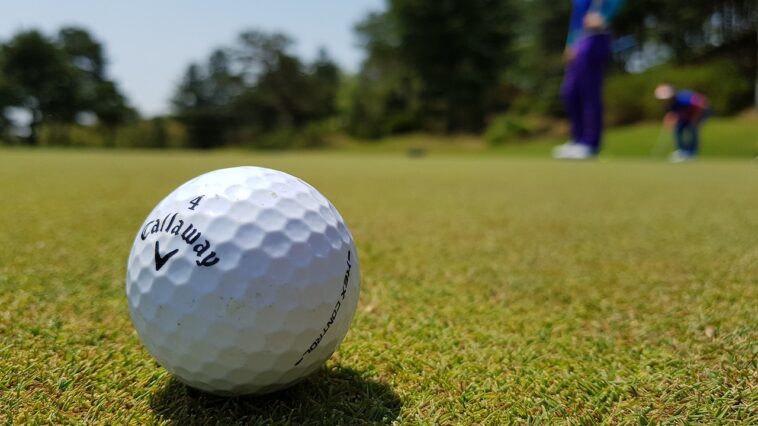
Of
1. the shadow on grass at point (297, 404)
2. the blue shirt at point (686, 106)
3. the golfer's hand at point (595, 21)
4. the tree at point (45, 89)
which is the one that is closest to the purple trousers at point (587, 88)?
the golfer's hand at point (595, 21)

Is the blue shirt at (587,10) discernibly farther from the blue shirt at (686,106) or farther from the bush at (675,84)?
the bush at (675,84)

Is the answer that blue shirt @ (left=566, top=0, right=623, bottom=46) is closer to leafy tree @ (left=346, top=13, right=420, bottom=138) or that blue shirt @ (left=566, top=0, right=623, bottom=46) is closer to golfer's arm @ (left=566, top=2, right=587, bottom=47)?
golfer's arm @ (left=566, top=2, right=587, bottom=47)

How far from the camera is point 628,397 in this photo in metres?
1.28

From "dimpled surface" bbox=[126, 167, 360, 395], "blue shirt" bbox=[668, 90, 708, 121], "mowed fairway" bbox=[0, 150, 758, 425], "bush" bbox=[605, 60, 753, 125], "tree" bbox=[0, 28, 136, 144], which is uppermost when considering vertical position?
"tree" bbox=[0, 28, 136, 144]

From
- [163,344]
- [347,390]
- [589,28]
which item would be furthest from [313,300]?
[589,28]

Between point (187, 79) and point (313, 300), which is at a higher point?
point (187, 79)

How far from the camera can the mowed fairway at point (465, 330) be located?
4.00 feet

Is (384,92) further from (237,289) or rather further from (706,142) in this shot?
(237,289)

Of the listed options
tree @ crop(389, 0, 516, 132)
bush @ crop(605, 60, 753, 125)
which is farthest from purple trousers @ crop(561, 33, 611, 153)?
tree @ crop(389, 0, 516, 132)

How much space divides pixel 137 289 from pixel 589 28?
11.6 meters

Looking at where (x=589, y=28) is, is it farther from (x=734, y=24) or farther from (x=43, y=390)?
(x=734, y=24)

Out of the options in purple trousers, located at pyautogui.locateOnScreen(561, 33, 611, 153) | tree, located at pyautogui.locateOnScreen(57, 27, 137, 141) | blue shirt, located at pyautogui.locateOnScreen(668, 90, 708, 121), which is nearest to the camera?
purple trousers, located at pyautogui.locateOnScreen(561, 33, 611, 153)

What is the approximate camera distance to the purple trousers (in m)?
11.0

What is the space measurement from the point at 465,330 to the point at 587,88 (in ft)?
36.0
